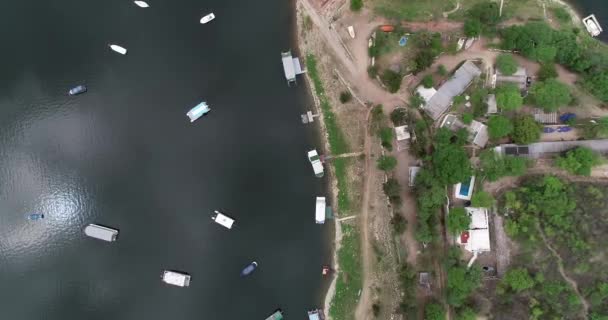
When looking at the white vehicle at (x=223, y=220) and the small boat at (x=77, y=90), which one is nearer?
the white vehicle at (x=223, y=220)

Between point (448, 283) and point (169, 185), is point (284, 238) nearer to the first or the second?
point (169, 185)

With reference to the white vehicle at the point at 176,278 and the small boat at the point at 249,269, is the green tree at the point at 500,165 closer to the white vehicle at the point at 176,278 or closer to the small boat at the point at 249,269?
the small boat at the point at 249,269

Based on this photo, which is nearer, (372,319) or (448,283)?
(448,283)

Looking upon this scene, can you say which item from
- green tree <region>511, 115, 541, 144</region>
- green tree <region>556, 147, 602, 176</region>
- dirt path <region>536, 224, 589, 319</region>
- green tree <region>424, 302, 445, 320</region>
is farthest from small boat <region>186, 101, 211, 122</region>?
green tree <region>556, 147, 602, 176</region>

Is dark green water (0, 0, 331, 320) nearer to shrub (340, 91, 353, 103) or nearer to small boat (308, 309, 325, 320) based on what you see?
small boat (308, 309, 325, 320)

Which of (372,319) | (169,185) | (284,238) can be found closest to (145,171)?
(169,185)

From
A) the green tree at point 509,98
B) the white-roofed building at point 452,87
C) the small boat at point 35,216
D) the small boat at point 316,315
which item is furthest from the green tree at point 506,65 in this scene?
the small boat at point 35,216
